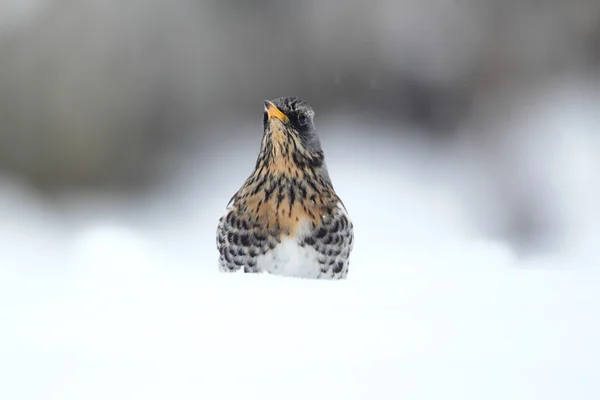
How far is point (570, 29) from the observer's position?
6.91m

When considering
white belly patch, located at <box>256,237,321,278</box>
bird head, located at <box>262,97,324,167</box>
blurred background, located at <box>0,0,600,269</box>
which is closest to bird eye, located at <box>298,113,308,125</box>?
bird head, located at <box>262,97,324,167</box>

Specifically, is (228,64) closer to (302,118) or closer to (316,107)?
(316,107)

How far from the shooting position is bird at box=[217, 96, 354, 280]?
2738mm

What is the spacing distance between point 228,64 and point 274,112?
4504 mm

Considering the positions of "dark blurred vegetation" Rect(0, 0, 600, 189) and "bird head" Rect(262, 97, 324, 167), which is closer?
"bird head" Rect(262, 97, 324, 167)

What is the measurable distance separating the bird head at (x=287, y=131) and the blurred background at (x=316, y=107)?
3764 mm

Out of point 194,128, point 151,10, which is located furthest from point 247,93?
point 151,10

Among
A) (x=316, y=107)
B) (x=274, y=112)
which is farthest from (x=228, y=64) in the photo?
(x=274, y=112)

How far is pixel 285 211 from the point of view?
2734 mm

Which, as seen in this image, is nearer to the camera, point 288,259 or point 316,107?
point 288,259

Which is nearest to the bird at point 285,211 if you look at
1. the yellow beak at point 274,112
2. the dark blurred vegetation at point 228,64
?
the yellow beak at point 274,112

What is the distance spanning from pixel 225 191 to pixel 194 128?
0.81m

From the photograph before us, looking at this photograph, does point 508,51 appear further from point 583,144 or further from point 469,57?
point 583,144

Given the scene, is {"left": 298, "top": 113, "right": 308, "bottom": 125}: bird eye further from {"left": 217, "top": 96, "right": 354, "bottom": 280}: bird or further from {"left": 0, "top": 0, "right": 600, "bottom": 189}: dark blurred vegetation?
{"left": 0, "top": 0, "right": 600, "bottom": 189}: dark blurred vegetation
